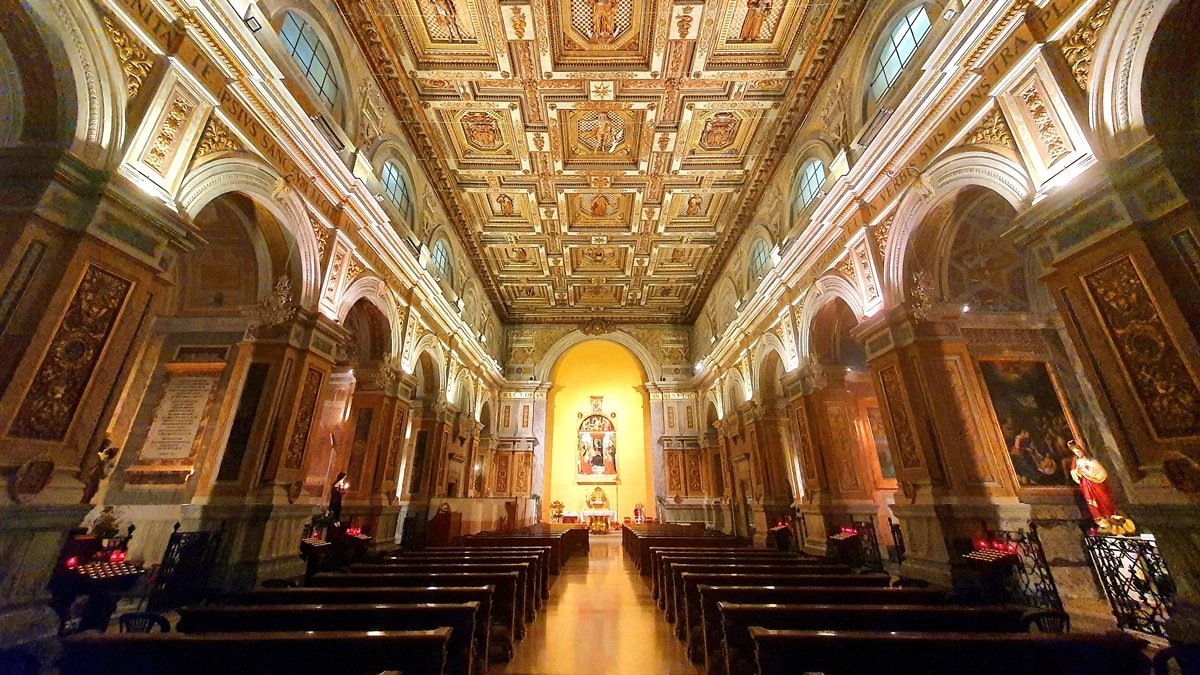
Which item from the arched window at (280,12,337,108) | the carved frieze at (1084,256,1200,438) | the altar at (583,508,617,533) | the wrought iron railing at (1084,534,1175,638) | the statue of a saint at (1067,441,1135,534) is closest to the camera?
the carved frieze at (1084,256,1200,438)

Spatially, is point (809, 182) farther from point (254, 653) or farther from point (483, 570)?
point (254, 653)

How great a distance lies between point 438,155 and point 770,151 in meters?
7.49

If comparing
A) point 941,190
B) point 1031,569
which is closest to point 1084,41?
point 941,190

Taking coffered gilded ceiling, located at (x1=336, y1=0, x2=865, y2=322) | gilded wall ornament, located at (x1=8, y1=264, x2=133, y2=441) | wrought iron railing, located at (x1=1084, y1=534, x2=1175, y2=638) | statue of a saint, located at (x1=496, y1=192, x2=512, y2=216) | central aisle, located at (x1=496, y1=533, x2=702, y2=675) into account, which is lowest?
central aisle, located at (x1=496, y1=533, x2=702, y2=675)

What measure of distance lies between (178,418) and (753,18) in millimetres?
11038

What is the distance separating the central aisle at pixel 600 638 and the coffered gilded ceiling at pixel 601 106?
8.84 m

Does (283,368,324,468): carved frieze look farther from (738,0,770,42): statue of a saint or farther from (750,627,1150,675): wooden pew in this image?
(738,0,770,42): statue of a saint

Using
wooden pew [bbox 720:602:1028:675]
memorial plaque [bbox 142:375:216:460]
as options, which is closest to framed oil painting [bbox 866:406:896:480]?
wooden pew [bbox 720:602:1028:675]

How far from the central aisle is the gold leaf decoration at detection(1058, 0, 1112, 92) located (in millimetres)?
5950

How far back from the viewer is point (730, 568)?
4.45 meters

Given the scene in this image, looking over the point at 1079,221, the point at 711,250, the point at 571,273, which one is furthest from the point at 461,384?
the point at 1079,221

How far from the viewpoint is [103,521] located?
489cm

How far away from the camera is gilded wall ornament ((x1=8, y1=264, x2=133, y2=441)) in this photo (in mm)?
3105

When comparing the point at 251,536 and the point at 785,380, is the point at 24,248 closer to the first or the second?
the point at 251,536
